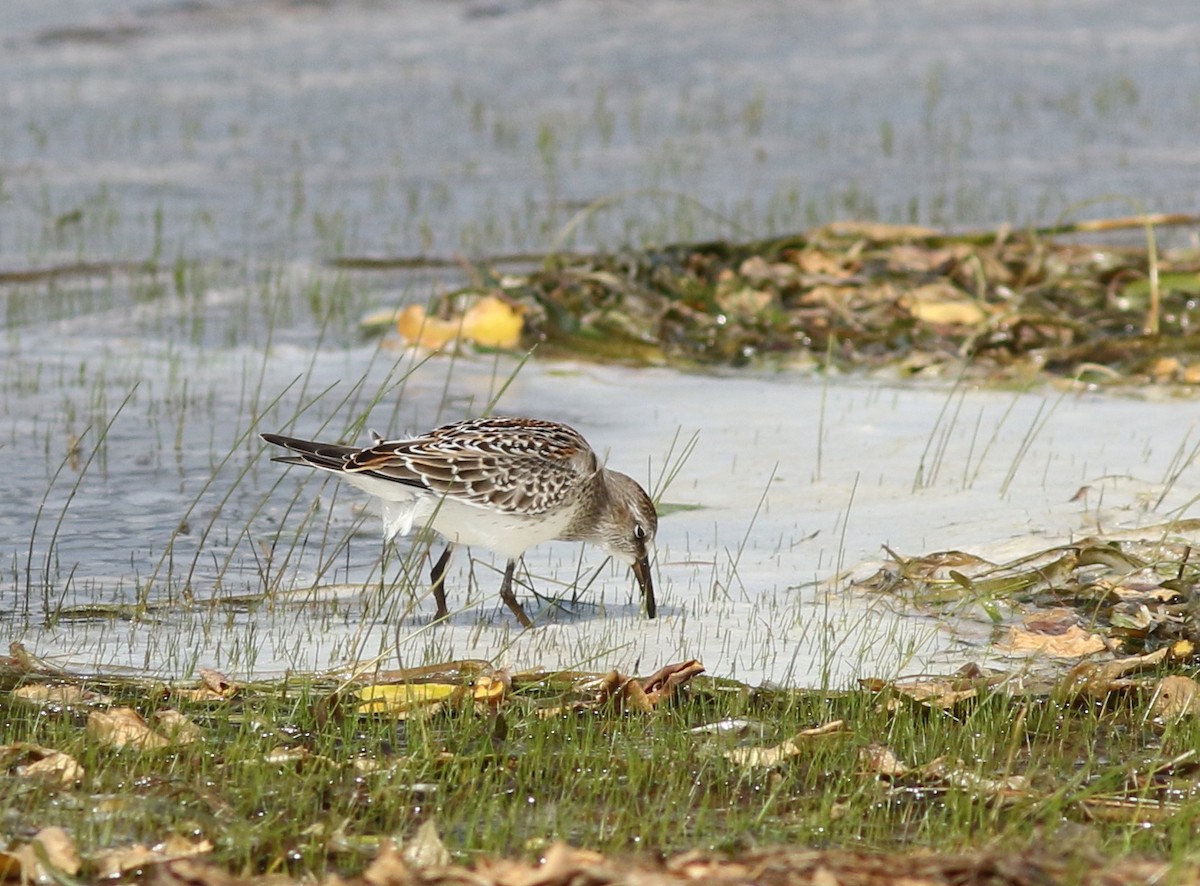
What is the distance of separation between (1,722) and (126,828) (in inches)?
36.9

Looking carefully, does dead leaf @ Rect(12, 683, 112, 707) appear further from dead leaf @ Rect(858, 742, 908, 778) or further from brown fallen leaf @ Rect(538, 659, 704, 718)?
dead leaf @ Rect(858, 742, 908, 778)

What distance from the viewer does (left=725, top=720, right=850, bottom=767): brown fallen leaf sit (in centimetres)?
486

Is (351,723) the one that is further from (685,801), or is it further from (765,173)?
(765,173)

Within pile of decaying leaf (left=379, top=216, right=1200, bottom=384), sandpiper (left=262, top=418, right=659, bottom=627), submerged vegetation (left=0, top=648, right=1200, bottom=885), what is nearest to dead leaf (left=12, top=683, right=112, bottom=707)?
submerged vegetation (left=0, top=648, right=1200, bottom=885)

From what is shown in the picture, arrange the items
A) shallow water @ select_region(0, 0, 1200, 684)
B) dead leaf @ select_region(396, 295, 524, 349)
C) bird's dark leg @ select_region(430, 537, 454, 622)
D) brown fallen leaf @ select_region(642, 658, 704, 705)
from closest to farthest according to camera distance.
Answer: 1. brown fallen leaf @ select_region(642, 658, 704, 705)
2. bird's dark leg @ select_region(430, 537, 454, 622)
3. shallow water @ select_region(0, 0, 1200, 684)
4. dead leaf @ select_region(396, 295, 524, 349)

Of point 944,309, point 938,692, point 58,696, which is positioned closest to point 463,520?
point 58,696

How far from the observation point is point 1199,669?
551 centimetres

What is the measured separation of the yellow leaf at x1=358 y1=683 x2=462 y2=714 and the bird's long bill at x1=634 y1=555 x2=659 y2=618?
1112mm

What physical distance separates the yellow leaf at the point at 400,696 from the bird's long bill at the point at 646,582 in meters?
1.11

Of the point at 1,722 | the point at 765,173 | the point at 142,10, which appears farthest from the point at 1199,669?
the point at 142,10

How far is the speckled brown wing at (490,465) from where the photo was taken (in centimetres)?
610

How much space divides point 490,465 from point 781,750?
5.60 ft

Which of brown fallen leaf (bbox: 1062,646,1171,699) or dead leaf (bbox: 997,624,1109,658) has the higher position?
brown fallen leaf (bbox: 1062,646,1171,699)

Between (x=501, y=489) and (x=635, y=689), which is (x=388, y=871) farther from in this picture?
(x=501, y=489)
